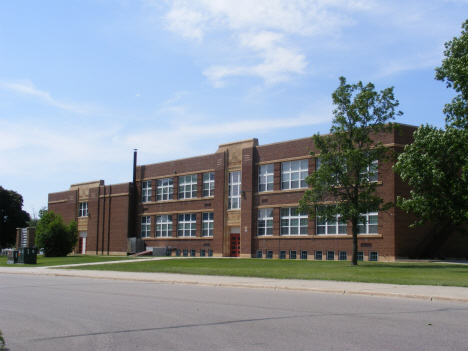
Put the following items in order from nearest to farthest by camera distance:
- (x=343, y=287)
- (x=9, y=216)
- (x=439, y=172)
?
(x=343, y=287) < (x=439, y=172) < (x=9, y=216)

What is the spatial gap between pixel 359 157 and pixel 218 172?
70.7 feet

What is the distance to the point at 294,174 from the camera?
41.7m

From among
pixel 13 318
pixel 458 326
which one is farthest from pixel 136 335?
pixel 458 326

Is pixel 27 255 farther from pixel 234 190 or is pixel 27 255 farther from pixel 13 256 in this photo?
pixel 234 190

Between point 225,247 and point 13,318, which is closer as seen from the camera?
point 13,318

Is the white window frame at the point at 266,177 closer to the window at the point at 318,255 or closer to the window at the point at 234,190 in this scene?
Answer: the window at the point at 234,190

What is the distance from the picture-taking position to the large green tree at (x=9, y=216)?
75.4m

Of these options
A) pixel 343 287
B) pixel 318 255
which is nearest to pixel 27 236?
pixel 318 255

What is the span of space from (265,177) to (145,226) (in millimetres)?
17965

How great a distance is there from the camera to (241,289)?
16.9m

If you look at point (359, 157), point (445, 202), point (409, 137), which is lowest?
point (445, 202)

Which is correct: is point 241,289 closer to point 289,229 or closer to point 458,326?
point 458,326

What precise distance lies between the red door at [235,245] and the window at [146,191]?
1293cm

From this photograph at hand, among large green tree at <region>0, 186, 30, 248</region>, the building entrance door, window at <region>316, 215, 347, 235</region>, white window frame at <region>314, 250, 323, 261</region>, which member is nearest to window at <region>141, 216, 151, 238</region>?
the building entrance door
